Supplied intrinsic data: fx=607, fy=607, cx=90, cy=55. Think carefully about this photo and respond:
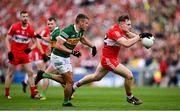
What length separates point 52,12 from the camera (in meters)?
35.3

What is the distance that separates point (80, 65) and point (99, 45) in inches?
67.5

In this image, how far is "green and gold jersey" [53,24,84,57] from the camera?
15.6 m

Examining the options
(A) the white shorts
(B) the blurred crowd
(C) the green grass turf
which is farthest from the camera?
(B) the blurred crowd

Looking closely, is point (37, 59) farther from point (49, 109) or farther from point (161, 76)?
point (161, 76)

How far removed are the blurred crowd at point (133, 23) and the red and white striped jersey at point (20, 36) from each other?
1410 centimetres

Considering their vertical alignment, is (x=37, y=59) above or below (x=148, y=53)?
below

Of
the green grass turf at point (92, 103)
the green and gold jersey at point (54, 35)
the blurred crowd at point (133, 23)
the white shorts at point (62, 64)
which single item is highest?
the blurred crowd at point (133, 23)

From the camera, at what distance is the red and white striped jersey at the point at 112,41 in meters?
16.6

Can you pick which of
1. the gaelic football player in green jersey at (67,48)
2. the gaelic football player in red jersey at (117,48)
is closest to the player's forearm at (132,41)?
the gaelic football player in red jersey at (117,48)

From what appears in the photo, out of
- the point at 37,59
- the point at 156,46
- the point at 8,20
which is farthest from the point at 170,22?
the point at 37,59

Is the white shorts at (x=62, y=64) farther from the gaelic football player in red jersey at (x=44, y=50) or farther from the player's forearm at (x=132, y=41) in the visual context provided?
the gaelic football player in red jersey at (x=44, y=50)

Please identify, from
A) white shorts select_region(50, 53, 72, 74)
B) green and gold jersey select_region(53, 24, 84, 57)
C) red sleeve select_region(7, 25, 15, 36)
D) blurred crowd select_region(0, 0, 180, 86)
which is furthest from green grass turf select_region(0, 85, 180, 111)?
blurred crowd select_region(0, 0, 180, 86)

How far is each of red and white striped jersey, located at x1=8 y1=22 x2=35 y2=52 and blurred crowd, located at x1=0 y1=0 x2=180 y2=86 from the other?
14102mm

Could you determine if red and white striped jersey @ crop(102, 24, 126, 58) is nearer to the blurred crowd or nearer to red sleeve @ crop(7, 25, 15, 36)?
red sleeve @ crop(7, 25, 15, 36)
